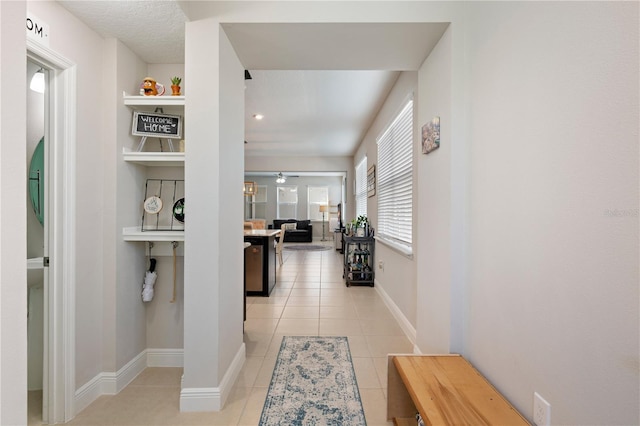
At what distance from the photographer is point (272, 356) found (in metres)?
2.45

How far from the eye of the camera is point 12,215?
65 cm

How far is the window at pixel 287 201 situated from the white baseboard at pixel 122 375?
10697 mm

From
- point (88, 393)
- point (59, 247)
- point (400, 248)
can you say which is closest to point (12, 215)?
point (59, 247)

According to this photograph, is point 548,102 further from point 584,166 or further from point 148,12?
point 148,12

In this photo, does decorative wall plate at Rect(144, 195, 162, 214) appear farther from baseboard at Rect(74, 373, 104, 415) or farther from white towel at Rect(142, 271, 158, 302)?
baseboard at Rect(74, 373, 104, 415)

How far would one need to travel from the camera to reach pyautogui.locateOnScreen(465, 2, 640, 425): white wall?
2.69ft

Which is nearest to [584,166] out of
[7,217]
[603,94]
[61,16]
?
[603,94]

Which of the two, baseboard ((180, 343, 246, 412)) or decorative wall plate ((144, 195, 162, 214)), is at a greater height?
decorative wall plate ((144, 195, 162, 214))

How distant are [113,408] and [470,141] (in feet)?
8.85

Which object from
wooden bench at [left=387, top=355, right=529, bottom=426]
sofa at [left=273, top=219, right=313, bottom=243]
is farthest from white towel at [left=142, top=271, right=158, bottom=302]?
sofa at [left=273, top=219, right=313, bottom=243]

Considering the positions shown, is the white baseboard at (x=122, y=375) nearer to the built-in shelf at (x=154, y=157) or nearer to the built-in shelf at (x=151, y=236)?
the built-in shelf at (x=151, y=236)

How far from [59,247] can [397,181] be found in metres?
3.07

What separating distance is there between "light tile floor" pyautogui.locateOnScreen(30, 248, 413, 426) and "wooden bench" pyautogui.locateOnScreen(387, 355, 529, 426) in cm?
20

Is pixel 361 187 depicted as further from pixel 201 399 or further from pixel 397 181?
pixel 201 399
